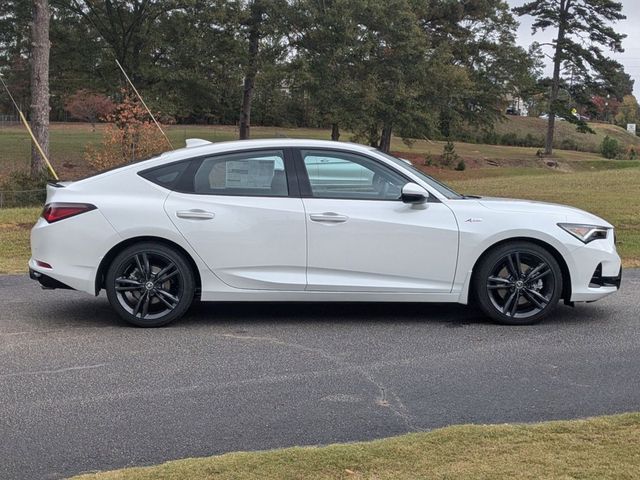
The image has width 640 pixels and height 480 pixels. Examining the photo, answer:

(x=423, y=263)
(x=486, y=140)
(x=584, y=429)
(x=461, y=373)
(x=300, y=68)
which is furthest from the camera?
(x=486, y=140)

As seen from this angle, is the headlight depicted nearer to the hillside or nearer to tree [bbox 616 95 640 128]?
the hillside

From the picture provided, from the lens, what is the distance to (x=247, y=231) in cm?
620

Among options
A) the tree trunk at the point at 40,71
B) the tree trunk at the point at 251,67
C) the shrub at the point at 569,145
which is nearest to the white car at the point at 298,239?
the tree trunk at the point at 40,71

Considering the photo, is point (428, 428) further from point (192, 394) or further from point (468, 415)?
point (192, 394)

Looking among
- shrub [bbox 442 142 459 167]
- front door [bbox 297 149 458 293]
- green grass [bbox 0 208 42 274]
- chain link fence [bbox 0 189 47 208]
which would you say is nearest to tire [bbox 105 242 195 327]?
front door [bbox 297 149 458 293]

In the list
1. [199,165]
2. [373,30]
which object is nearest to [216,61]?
[373,30]

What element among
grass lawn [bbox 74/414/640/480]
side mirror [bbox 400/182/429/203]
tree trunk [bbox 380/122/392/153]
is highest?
tree trunk [bbox 380/122/392/153]

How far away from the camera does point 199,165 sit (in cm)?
643

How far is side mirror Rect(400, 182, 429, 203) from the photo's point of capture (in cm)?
622

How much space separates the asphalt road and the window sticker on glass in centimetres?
121

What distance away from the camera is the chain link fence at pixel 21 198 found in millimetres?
17984

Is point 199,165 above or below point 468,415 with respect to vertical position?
above

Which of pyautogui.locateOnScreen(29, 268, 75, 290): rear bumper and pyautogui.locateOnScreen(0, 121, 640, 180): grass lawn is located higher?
pyautogui.locateOnScreen(0, 121, 640, 180): grass lawn

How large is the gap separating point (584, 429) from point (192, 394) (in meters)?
2.27
